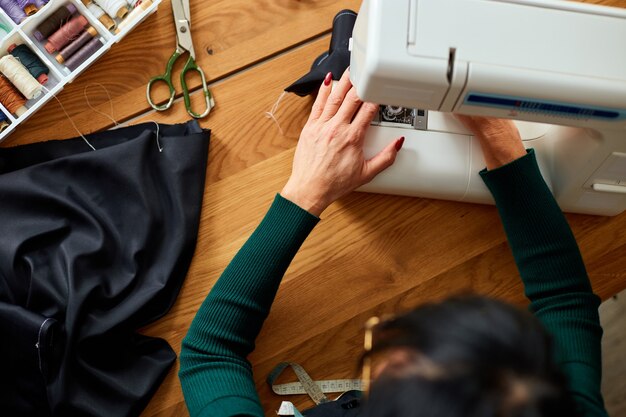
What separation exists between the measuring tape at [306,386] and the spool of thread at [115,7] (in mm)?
704

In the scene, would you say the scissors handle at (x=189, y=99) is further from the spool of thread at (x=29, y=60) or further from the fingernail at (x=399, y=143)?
the fingernail at (x=399, y=143)

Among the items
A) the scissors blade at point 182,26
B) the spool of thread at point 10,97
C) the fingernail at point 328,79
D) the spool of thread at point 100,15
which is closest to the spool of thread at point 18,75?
the spool of thread at point 10,97

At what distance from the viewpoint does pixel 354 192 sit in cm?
121

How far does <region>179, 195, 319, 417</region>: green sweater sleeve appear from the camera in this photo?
953mm

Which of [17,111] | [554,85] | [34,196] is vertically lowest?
[554,85]

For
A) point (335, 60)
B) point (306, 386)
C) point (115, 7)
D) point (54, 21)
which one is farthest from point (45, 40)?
point (306, 386)

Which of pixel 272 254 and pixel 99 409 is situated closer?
Answer: pixel 272 254

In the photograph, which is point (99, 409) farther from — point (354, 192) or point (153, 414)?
point (354, 192)

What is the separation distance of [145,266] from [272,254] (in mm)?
293

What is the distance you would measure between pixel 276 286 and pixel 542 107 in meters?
0.46

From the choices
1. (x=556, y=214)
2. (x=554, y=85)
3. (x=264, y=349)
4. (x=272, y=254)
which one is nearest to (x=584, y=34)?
(x=554, y=85)

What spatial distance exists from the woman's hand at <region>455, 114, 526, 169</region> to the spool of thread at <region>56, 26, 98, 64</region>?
71 centimetres

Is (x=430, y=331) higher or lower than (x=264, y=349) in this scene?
higher

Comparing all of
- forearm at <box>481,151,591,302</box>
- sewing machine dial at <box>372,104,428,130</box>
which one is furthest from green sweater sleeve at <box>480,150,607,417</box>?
sewing machine dial at <box>372,104,428,130</box>
